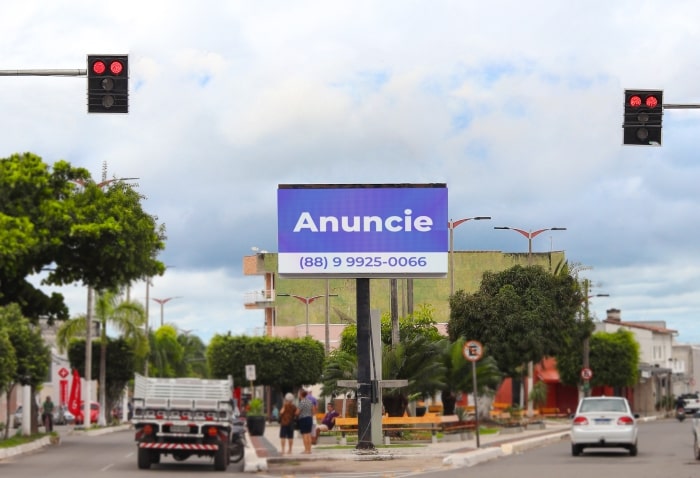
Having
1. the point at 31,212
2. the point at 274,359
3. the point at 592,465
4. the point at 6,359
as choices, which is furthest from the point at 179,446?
the point at 274,359

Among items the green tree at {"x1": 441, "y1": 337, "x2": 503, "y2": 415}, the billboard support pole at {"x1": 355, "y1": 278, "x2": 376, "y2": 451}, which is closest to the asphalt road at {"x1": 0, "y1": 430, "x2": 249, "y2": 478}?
the billboard support pole at {"x1": 355, "y1": 278, "x2": 376, "y2": 451}

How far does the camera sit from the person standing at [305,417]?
3269 cm

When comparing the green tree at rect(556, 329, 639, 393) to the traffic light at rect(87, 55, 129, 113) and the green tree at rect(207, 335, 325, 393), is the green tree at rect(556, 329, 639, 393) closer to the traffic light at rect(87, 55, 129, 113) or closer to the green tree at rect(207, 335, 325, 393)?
the green tree at rect(207, 335, 325, 393)

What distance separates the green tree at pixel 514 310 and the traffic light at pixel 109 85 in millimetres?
33511

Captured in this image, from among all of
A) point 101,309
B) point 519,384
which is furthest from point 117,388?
point 519,384

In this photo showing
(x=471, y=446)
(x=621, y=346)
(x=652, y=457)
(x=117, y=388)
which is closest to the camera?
(x=652, y=457)

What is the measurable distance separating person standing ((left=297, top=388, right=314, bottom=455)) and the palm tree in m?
36.2

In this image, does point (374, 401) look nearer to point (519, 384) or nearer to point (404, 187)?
point (404, 187)

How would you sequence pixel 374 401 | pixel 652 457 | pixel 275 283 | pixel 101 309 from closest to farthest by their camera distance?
pixel 652 457, pixel 374 401, pixel 101 309, pixel 275 283

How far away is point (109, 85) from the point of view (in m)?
18.8

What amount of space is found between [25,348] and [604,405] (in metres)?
19.2

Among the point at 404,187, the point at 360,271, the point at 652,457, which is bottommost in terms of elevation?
the point at 652,457

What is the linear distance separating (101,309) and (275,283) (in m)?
13.7

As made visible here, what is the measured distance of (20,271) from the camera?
40.5 meters
